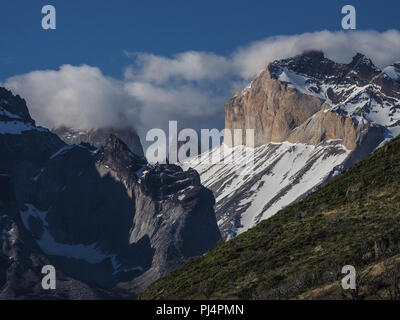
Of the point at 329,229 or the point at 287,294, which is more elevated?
the point at 329,229

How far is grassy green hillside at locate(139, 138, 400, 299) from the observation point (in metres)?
56.8

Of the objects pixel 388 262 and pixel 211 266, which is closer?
pixel 388 262

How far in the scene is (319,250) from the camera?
221 ft

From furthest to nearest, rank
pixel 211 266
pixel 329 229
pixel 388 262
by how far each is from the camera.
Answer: pixel 211 266 → pixel 329 229 → pixel 388 262

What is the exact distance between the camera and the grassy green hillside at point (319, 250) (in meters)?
56.8
